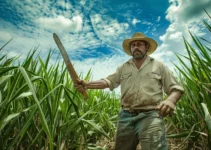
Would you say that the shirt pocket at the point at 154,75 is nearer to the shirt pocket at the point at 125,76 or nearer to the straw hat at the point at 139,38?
the shirt pocket at the point at 125,76

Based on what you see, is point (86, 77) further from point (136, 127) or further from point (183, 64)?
point (183, 64)

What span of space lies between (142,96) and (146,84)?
0.46 feet

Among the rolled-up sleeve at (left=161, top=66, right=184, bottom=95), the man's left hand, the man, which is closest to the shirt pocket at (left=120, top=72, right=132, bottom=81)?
the man

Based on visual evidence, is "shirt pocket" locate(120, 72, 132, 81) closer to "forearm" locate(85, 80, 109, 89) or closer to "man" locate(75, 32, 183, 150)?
"man" locate(75, 32, 183, 150)

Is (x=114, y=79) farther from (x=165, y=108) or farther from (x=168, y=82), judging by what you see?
(x=165, y=108)

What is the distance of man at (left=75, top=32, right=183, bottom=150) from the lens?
2.03 metres

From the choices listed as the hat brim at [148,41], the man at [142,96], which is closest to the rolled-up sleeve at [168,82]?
the man at [142,96]

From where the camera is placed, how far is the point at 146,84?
2262 mm

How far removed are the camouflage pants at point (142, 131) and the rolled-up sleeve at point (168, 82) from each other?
294mm

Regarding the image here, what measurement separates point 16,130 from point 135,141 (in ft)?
4.07

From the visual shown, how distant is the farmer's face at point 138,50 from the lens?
8.05 ft

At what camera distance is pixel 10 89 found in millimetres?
1292

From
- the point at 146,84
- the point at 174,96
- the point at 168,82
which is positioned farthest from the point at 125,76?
the point at 174,96

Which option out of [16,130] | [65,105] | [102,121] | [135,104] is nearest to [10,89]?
[16,130]
